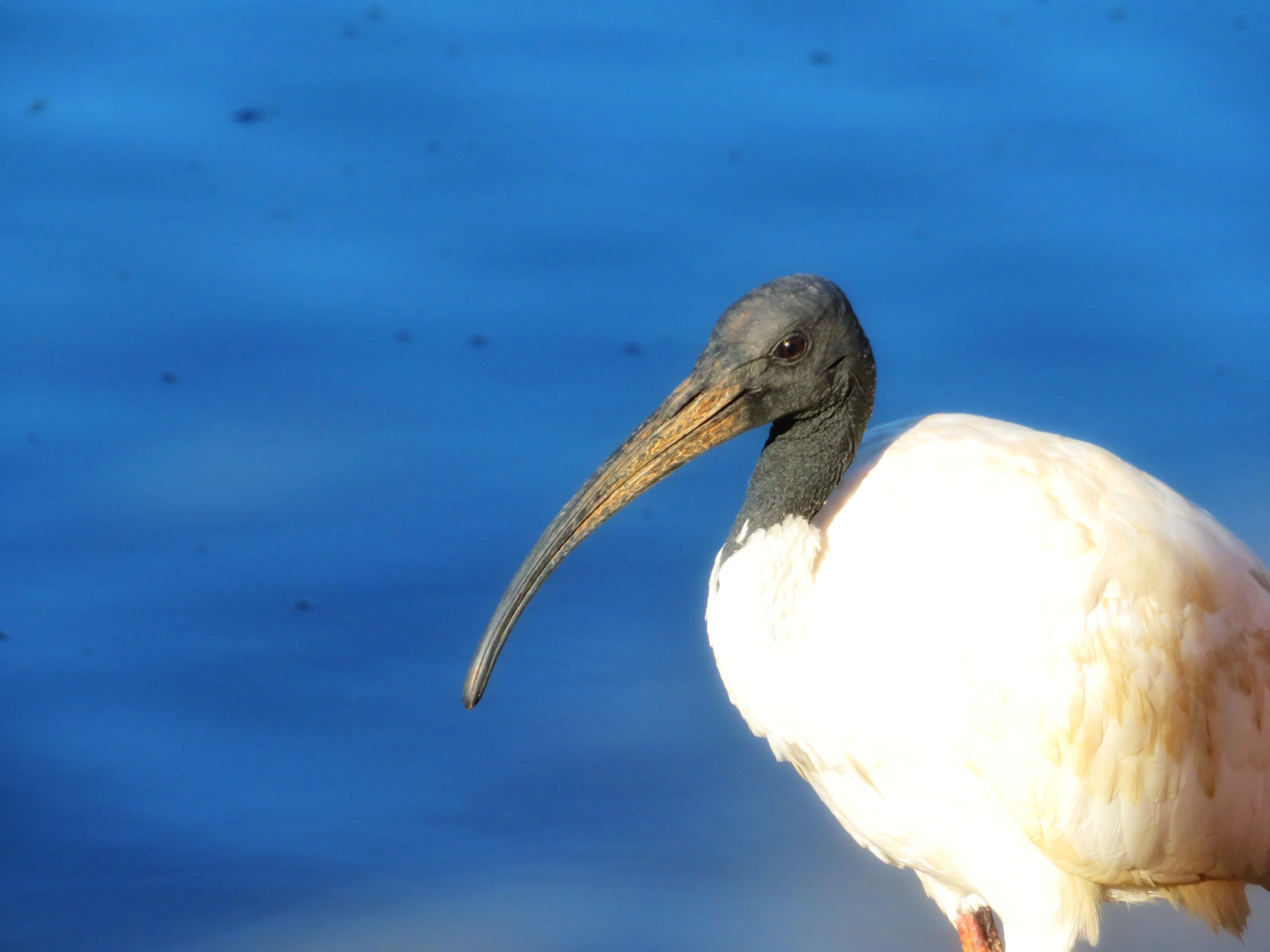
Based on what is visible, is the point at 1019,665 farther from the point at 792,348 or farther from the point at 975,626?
the point at 792,348

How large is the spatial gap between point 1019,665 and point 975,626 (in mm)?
118

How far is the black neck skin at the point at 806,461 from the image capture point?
3.21m

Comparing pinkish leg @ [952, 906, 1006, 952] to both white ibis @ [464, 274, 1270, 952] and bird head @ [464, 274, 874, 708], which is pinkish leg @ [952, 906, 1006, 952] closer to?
white ibis @ [464, 274, 1270, 952]

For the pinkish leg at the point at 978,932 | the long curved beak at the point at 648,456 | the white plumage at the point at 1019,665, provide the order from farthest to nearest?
1. the pinkish leg at the point at 978,932
2. the long curved beak at the point at 648,456
3. the white plumage at the point at 1019,665

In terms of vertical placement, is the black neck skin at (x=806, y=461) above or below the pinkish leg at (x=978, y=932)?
above

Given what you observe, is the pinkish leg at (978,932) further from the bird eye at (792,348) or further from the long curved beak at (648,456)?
the bird eye at (792,348)

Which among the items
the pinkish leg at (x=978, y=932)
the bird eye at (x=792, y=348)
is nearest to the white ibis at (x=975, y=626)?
the bird eye at (x=792, y=348)

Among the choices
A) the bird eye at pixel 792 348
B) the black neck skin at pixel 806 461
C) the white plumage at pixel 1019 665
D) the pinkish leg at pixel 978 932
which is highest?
the bird eye at pixel 792 348

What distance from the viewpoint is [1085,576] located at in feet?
9.93

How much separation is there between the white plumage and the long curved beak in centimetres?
23

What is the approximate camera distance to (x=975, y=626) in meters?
3.02

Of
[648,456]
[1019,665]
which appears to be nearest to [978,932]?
[1019,665]

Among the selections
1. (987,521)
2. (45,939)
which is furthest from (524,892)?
(987,521)

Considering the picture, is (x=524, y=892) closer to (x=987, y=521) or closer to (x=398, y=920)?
(x=398, y=920)
